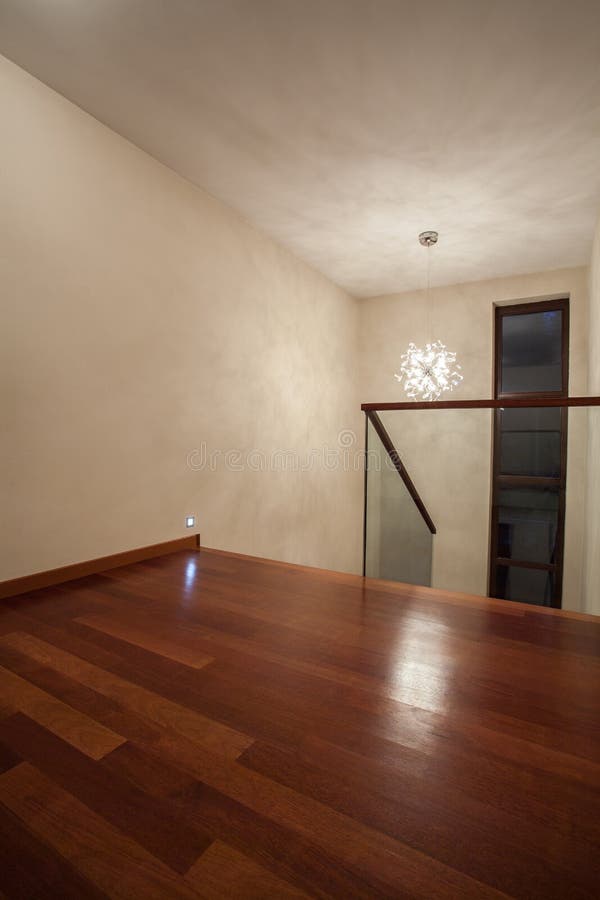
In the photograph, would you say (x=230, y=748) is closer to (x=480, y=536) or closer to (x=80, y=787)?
(x=80, y=787)

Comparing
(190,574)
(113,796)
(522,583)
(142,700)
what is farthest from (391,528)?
(113,796)

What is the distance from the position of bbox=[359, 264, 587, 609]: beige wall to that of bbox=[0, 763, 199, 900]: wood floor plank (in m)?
2.62

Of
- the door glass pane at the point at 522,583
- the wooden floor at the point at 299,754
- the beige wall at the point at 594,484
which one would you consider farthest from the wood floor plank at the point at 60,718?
the door glass pane at the point at 522,583

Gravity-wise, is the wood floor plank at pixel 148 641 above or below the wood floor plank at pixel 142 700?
above

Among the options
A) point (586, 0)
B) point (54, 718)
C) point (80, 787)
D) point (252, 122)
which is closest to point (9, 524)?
point (54, 718)

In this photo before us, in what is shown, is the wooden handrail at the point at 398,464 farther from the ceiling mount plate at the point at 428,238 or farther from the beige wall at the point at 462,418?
the ceiling mount plate at the point at 428,238

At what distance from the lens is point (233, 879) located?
0.77 metres

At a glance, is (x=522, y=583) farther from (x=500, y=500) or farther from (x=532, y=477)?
(x=532, y=477)

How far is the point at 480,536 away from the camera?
3973 mm

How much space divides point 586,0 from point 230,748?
9.06ft

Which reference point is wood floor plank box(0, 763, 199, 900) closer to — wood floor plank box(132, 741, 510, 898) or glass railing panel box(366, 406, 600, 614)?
wood floor plank box(132, 741, 510, 898)

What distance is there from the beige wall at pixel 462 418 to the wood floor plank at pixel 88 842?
2616 millimetres

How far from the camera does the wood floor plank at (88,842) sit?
761mm

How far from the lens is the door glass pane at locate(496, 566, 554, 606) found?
3410 millimetres
